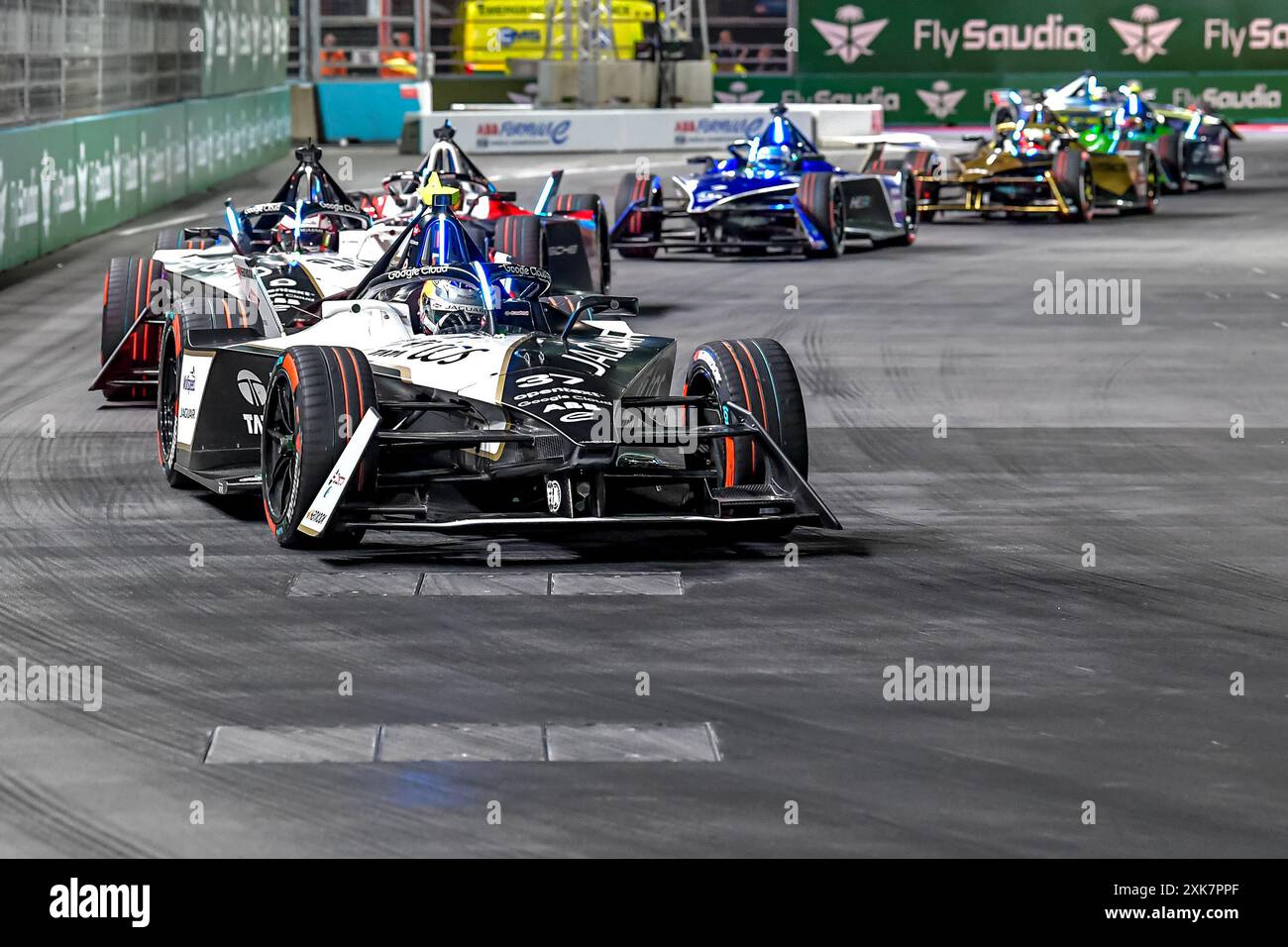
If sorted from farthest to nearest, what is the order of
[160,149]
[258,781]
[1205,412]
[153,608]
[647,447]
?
[160,149], [1205,412], [647,447], [153,608], [258,781]

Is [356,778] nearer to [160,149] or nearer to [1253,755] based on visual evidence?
[1253,755]

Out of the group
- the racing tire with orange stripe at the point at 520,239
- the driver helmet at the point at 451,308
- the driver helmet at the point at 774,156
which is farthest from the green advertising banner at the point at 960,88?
the driver helmet at the point at 451,308

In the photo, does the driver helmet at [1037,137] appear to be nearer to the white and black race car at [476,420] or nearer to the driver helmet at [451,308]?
the white and black race car at [476,420]

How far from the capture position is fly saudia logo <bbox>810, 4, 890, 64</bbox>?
4850cm

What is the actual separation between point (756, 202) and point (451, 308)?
43.0 ft

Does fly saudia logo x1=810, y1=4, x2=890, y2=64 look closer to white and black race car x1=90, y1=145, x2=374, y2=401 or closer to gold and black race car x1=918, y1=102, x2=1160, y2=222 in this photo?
gold and black race car x1=918, y1=102, x2=1160, y2=222

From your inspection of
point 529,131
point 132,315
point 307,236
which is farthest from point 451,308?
point 529,131

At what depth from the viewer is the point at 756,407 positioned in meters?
9.60

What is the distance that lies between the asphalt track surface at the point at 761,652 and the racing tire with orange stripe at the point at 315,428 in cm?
20

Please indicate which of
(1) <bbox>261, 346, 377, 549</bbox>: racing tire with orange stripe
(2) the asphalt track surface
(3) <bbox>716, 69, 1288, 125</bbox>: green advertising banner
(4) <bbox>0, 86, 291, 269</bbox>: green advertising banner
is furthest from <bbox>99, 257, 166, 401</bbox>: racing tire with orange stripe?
(3) <bbox>716, 69, 1288, 125</bbox>: green advertising banner

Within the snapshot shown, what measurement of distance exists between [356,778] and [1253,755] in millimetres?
2679

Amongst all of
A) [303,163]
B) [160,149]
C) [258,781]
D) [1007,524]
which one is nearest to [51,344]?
[303,163]

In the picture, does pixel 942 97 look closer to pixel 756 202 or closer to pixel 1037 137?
pixel 1037 137

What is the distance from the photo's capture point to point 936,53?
48625 millimetres
